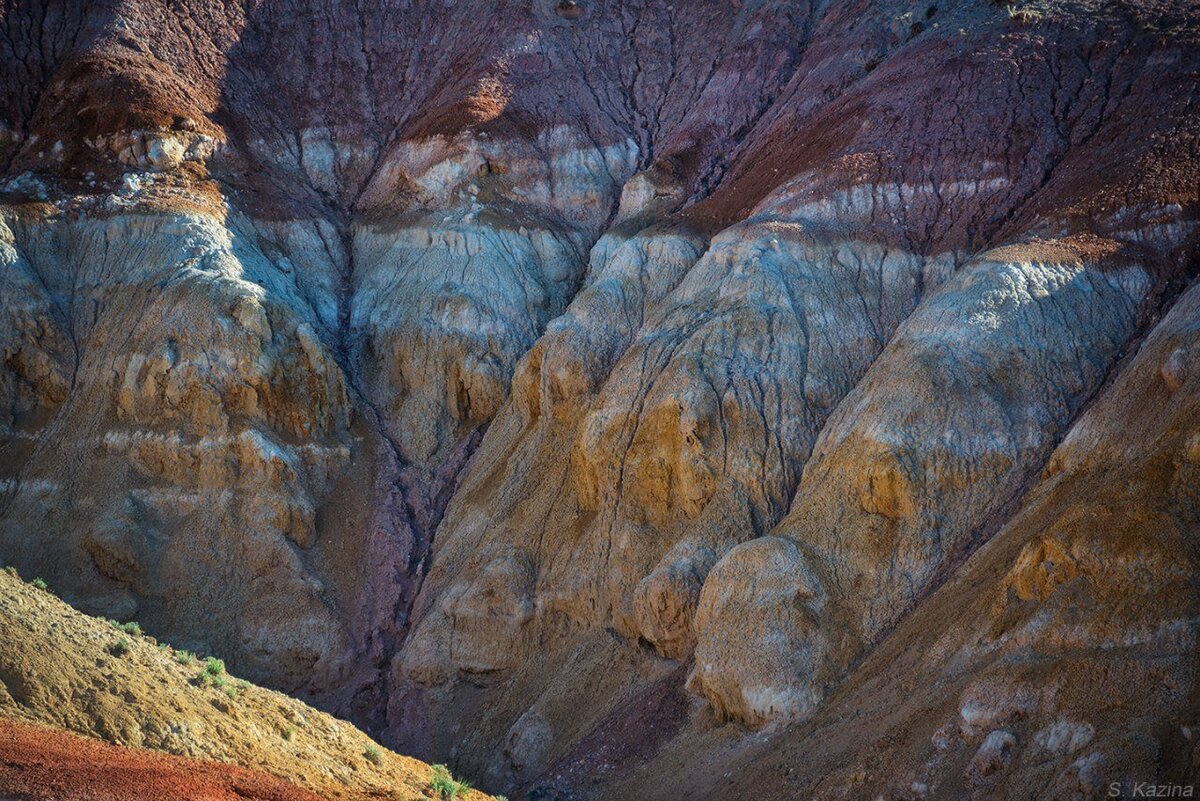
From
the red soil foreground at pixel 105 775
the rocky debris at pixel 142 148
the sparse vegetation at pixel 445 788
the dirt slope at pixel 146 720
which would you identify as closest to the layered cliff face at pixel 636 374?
the rocky debris at pixel 142 148

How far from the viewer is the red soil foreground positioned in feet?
46.5

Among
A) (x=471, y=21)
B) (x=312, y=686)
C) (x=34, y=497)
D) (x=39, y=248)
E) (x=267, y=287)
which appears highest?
→ (x=471, y=21)

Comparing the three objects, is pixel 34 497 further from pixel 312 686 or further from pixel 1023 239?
pixel 1023 239

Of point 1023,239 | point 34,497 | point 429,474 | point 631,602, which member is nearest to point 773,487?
point 631,602

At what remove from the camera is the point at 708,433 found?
96.5 ft

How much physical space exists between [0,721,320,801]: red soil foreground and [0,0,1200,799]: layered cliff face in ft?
32.6

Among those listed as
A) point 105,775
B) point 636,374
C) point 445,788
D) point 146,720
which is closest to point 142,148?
point 636,374

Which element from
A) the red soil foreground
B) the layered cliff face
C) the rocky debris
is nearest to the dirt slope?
the red soil foreground

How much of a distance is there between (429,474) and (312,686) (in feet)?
23.4

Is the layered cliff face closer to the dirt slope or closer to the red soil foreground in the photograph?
the dirt slope

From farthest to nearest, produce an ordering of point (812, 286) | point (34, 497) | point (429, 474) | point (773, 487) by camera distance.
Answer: point (429, 474), point (34, 497), point (812, 286), point (773, 487)

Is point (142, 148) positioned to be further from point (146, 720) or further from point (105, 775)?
point (105, 775)

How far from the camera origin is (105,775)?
14.9m

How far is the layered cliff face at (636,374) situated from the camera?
22.7 metres
